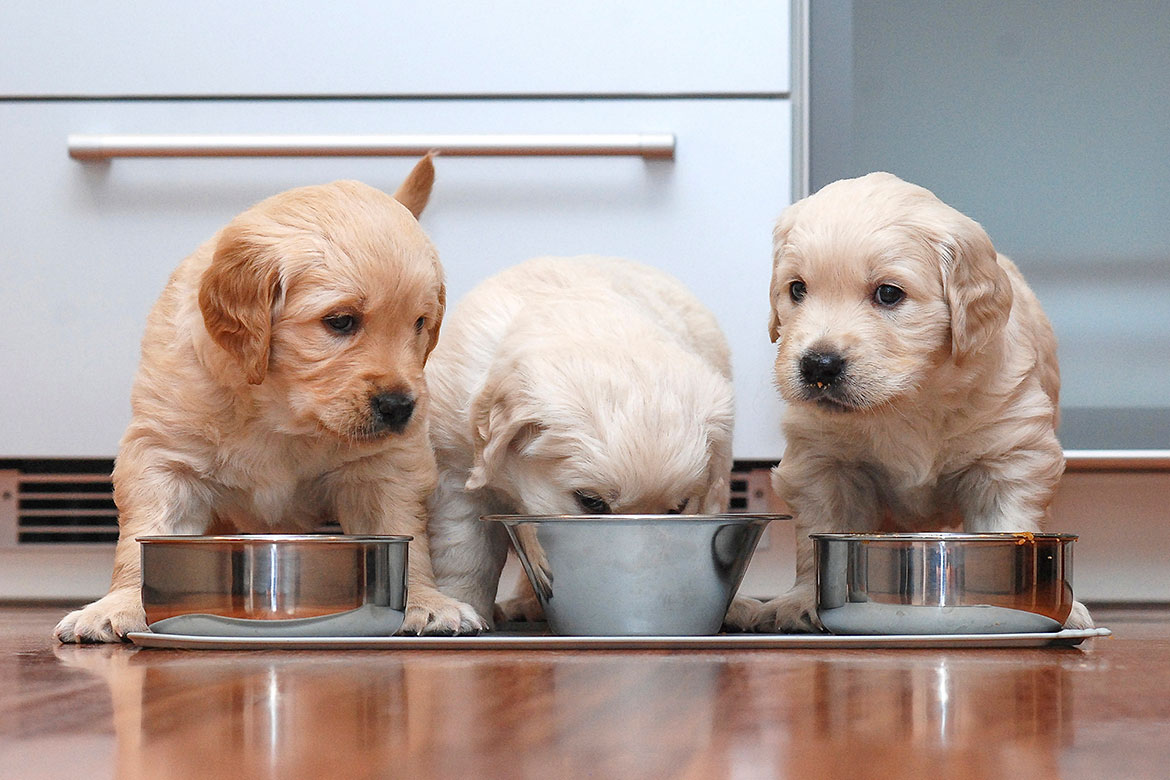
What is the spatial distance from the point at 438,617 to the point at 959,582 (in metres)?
0.82

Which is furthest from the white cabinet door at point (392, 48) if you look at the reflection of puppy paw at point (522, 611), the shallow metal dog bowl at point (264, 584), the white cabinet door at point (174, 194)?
the shallow metal dog bowl at point (264, 584)

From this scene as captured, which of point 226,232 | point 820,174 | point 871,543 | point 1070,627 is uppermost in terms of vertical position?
point 820,174

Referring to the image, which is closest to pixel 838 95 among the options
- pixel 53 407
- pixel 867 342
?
pixel 867 342

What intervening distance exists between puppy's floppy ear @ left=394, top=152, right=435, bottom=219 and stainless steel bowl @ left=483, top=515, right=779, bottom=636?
81 centimetres

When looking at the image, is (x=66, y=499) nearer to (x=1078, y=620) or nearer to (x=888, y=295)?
(x=888, y=295)

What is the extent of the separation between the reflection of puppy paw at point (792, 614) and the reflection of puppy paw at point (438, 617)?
1.65ft

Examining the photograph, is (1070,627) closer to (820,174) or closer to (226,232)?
(820,174)

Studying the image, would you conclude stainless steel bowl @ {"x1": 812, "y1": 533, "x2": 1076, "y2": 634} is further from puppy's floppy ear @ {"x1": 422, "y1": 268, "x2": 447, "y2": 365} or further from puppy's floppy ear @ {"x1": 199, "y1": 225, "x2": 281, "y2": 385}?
puppy's floppy ear @ {"x1": 199, "y1": 225, "x2": 281, "y2": 385}

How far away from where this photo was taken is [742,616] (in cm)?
222

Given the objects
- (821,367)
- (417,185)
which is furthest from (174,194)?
(821,367)

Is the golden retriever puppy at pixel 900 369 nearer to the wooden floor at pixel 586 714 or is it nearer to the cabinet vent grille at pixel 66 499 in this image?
the wooden floor at pixel 586 714

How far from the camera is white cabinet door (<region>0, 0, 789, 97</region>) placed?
278cm

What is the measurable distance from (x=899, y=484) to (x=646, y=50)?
115 centimetres

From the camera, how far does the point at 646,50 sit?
9.12ft
